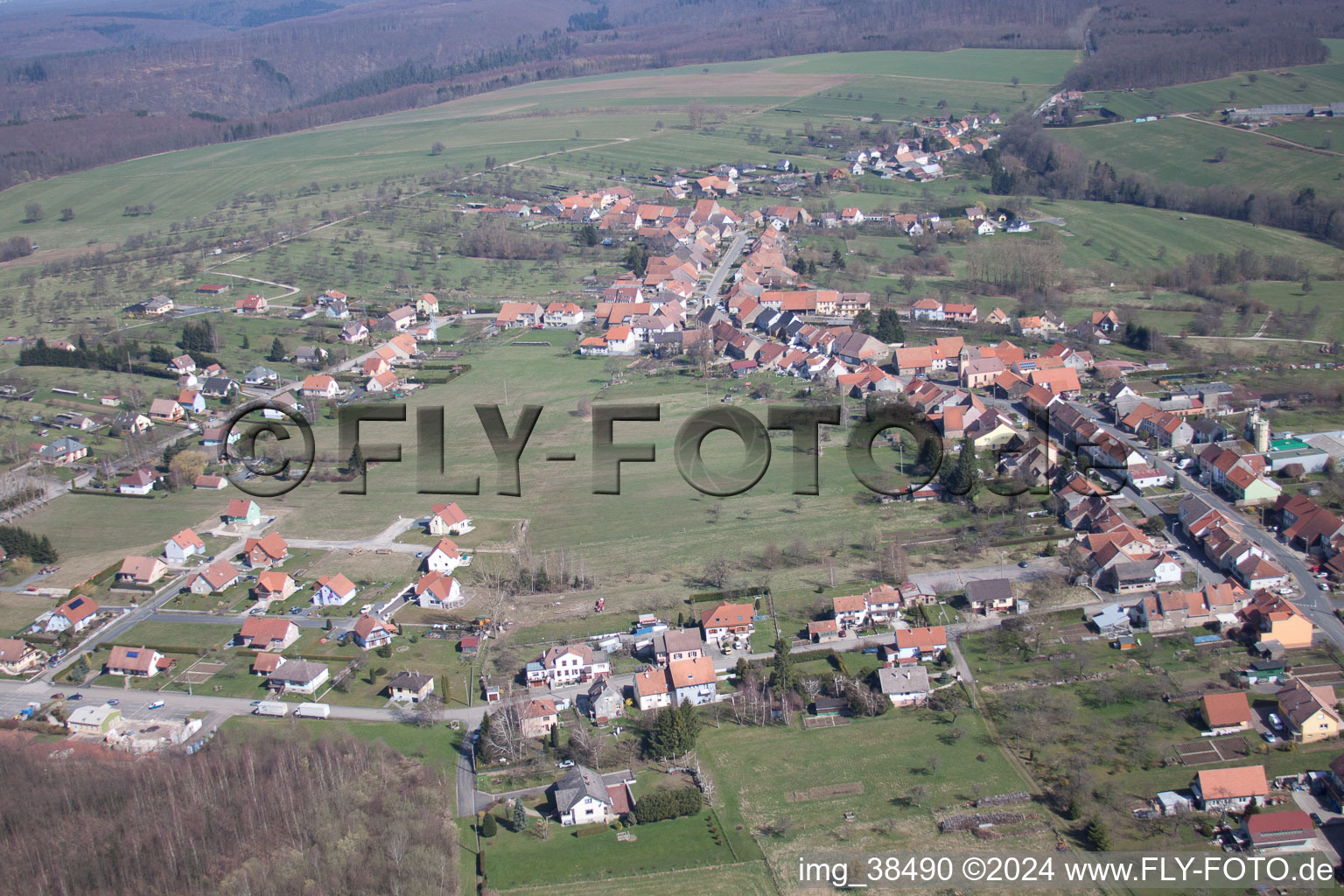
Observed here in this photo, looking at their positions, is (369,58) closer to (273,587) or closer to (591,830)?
(273,587)

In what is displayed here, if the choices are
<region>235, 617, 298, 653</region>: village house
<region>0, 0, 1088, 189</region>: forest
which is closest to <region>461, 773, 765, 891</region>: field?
<region>235, 617, 298, 653</region>: village house

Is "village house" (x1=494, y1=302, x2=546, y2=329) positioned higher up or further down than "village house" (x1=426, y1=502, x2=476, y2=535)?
higher up

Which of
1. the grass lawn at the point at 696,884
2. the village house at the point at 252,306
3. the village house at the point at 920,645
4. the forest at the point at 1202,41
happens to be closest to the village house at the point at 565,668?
the grass lawn at the point at 696,884

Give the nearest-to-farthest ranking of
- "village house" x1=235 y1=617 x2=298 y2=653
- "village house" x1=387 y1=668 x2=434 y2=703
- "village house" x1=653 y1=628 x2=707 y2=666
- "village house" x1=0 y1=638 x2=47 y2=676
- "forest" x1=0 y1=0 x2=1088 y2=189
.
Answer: "village house" x1=387 y1=668 x2=434 y2=703, "village house" x1=653 y1=628 x2=707 y2=666, "village house" x1=0 y1=638 x2=47 y2=676, "village house" x1=235 y1=617 x2=298 y2=653, "forest" x1=0 y1=0 x2=1088 y2=189

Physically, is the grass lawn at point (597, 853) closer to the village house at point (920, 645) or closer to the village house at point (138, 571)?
the village house at point (920, 645)

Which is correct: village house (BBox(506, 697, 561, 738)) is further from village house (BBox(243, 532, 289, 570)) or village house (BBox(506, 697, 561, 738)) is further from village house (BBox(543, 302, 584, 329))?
village house (BBox(543, 302, 584, 329))
